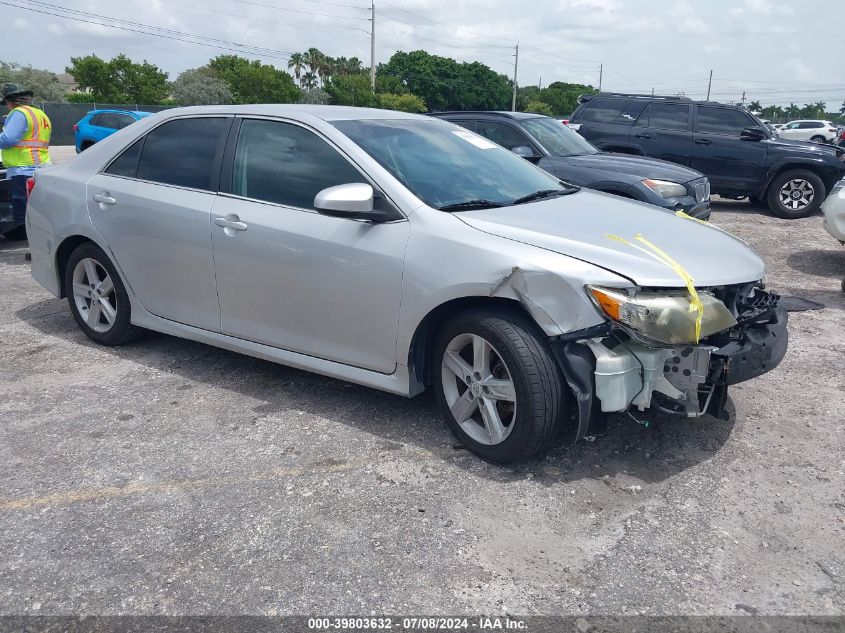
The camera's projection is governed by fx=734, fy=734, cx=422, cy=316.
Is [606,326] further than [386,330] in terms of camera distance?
No

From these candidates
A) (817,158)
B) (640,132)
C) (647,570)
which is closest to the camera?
(647,570)

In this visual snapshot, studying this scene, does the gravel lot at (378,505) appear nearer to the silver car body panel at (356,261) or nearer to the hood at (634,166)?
the silver car body panel at (356,261)

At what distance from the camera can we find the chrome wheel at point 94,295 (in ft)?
16.7

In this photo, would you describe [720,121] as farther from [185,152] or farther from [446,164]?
[185,152]

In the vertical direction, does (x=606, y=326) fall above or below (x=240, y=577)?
above

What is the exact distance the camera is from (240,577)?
2.74m

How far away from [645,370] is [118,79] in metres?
55.0

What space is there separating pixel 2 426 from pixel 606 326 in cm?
326

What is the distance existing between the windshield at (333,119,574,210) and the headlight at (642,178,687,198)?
3418mm

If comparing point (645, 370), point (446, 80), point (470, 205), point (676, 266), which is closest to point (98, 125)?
point (470, 205)

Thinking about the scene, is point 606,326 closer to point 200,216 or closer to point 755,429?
point 755,429

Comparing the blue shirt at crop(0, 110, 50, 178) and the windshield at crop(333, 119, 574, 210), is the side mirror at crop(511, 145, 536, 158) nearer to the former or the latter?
the windshield at crop(333, 119, 574, 210)

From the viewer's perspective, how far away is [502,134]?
8.91 meters

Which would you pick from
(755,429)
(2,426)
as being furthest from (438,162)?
(2,426)
